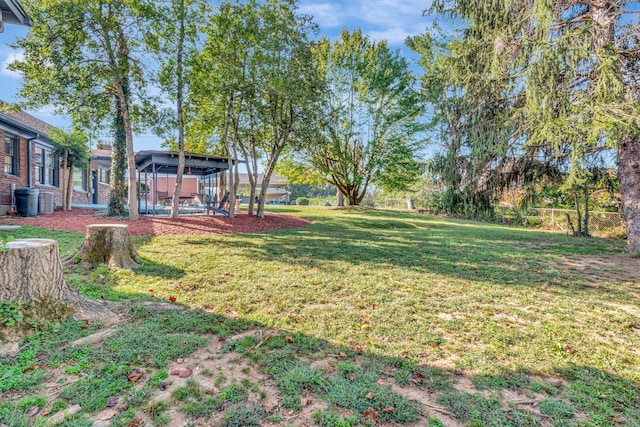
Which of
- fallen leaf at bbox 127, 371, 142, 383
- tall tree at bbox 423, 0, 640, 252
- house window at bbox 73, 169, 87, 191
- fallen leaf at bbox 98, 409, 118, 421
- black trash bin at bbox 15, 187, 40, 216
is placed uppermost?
tall tree at bbox 423, 0, 640, 252

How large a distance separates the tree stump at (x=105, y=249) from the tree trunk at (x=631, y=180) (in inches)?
395

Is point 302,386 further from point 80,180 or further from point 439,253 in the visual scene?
point 80,180

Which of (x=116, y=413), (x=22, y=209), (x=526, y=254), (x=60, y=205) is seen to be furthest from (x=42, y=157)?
(x=526, y=254)

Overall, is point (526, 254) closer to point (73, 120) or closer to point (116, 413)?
point (116, 413)

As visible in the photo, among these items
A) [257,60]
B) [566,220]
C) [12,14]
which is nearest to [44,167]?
[12,14]

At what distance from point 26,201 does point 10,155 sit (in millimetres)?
2224

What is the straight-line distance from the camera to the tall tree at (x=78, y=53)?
8.05 metres

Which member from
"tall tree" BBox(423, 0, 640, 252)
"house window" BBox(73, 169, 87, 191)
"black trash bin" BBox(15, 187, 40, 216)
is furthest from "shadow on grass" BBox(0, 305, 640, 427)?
"house window" BBox(73, 169, 87, 191)

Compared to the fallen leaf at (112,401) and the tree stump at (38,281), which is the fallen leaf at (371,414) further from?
the tree stump at (38,281)

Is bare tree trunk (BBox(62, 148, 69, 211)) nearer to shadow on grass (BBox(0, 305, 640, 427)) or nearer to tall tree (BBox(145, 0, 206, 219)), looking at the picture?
tall tree (BBox(145, 0, 206, 219))

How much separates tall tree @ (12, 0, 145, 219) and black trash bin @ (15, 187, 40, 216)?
341cm

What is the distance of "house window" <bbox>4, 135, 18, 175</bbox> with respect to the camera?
10688 mm

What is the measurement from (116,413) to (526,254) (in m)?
8.70

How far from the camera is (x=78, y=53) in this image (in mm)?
8477
